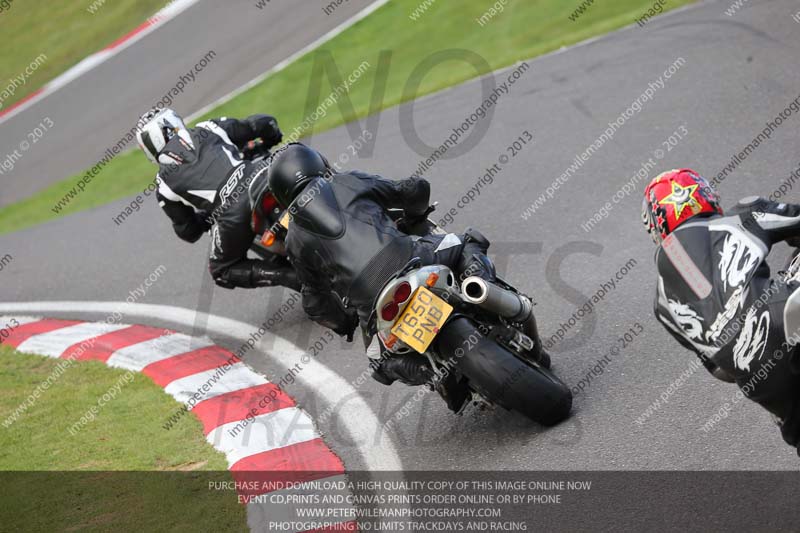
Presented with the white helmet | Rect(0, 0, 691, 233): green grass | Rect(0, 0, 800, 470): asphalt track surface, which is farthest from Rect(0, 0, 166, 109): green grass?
the white helmet

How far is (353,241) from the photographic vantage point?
5.14 m

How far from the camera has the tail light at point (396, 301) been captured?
490cm

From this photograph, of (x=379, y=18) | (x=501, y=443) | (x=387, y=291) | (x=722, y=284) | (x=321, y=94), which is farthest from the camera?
(x=379, y=18)

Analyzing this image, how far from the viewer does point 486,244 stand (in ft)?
18.5

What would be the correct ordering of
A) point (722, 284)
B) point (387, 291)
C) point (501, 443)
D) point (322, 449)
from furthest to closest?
point (322, 449), point (501, 443), point (387, 291), point (722, 284)

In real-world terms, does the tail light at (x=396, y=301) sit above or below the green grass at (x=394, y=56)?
above

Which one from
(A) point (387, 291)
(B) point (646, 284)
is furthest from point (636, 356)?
(A) point (387, 291)

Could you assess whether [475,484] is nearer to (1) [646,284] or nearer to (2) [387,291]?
(2) [387,291]

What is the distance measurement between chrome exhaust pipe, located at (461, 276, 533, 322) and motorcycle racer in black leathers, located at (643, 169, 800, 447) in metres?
1.10

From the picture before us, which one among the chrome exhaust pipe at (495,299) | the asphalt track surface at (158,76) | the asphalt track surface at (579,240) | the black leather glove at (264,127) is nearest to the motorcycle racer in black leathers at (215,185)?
the black leather glove at (264,127)

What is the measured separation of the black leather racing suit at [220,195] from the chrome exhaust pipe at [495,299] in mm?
2538

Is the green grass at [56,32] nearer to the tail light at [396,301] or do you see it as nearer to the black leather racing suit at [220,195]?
the black leather racing suit at [220,195]

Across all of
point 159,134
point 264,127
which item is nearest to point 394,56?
point 264,127

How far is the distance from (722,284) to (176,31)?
16364mm
